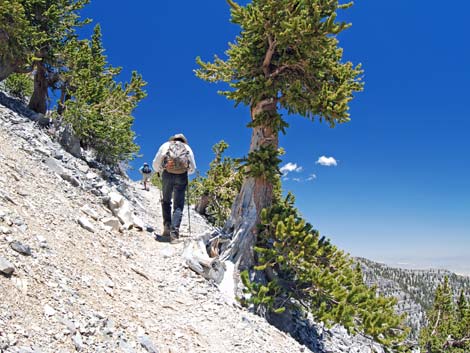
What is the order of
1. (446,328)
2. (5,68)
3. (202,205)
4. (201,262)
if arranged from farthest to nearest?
(446,328) → (202,205) → (5,68) → (201,262)

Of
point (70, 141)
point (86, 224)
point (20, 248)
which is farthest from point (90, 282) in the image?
point (70, 141)

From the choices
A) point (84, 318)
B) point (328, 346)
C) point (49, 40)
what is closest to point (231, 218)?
point (328, 346)

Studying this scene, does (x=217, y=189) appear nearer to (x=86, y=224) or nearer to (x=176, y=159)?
(x=176, y=159)

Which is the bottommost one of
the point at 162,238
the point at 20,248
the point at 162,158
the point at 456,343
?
the point at 456,343

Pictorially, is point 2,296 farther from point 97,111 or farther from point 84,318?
point 97,111

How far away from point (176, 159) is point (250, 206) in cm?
273

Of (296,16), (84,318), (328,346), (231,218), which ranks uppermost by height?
(296,16)

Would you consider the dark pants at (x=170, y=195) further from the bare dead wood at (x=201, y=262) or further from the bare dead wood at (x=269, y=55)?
the bare dead wood at (x=269, y=55)

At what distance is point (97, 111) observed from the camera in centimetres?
1436

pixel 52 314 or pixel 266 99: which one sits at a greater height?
pixel 266 99

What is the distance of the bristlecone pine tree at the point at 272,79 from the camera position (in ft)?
31.7

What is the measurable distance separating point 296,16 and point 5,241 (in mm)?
8472

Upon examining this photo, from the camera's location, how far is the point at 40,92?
1653 cm

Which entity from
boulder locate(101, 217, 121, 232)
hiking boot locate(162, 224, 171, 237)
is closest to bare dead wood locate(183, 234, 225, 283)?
hiking boot locate(162, 224, 171, 237)
